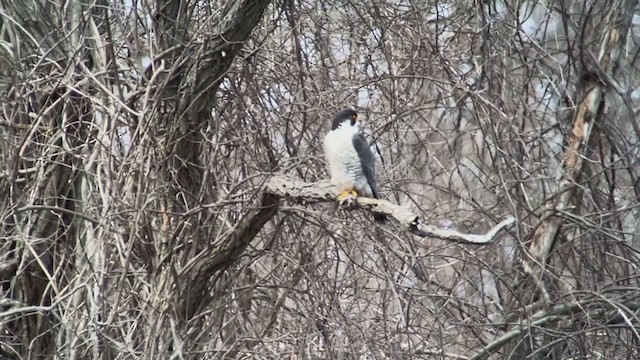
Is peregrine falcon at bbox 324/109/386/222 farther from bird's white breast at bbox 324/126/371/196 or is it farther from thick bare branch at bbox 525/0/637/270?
thick bare branch at bbox 525/0/637/270

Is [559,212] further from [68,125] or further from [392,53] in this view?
[68,125]

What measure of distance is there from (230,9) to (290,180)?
2.84ft

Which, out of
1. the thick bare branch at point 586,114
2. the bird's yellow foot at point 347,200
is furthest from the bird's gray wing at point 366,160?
the thick bare branch at point 586,114

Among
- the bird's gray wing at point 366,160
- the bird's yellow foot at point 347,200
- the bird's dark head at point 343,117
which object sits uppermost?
the bird's dark head at point 343,117

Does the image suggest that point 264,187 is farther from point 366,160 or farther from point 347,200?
point 366,160

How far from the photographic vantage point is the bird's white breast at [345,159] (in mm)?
4719

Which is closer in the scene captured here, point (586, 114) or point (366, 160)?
point (366, 160)

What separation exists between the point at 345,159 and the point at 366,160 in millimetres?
183

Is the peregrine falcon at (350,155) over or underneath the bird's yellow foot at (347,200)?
over

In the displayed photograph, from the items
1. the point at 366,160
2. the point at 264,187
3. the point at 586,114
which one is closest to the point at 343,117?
the point at 366,160

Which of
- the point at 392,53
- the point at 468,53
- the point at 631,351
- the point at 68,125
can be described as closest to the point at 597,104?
the point at 468,53

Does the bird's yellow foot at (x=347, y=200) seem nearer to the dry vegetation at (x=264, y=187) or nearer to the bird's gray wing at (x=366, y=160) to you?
the dry vegetation at (x=264, y=187)

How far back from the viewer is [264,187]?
14.5ft

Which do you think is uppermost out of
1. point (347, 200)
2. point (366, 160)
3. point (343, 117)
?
point (343, 117)
